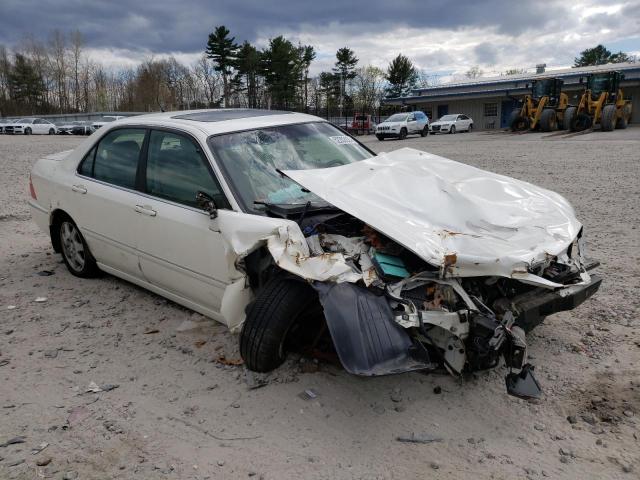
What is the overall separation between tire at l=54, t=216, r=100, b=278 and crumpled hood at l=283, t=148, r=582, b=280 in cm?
252

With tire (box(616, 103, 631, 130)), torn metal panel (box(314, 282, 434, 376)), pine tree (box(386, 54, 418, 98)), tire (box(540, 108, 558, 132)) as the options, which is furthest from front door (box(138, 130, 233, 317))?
pine tree (box(386, 54, 418, 98))

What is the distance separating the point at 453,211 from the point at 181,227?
1.83m

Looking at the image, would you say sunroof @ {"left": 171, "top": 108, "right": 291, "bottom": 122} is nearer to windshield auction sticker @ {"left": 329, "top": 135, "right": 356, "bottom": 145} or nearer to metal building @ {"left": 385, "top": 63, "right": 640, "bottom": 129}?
windshield auction sticker @ {"left": 329, "top": 135, "right": 356, "bottom": 145}

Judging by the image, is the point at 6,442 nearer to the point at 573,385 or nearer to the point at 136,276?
the point at 136,276

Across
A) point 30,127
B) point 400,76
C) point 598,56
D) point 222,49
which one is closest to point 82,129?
point 30,127

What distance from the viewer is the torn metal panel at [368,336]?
2477mm

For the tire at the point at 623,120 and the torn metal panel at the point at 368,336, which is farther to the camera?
the tire at the point at 623,120

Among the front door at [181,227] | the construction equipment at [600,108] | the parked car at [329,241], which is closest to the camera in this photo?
the parked car at [329,241]

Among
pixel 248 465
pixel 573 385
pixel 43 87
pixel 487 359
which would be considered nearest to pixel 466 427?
pixel 487 359

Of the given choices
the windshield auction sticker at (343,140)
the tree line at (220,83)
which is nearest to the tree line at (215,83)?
the tree line at (220,83)

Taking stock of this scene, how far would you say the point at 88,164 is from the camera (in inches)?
181

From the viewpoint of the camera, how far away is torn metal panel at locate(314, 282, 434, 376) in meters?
2.48

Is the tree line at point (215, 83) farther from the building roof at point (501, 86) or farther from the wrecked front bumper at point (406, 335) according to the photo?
the wrecked front bumper at point (406, 335)

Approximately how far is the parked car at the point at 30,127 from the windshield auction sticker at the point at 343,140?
44.0 m
